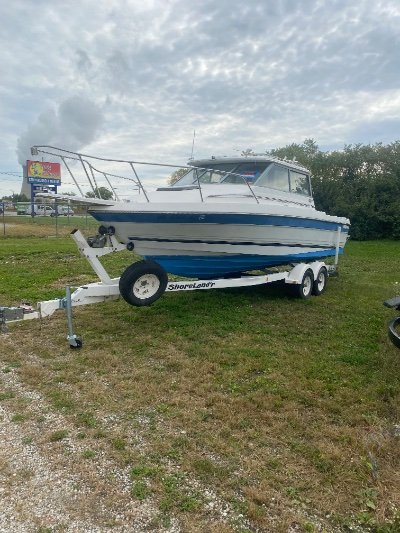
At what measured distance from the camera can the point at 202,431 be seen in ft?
10.8

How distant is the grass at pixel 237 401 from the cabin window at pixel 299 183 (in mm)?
2641

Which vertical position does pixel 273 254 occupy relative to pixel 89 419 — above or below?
above

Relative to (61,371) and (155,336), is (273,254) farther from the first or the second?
(61,371)

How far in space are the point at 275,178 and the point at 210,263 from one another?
238 centimetres

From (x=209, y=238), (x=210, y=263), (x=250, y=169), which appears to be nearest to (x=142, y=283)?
(x=209, y=238)

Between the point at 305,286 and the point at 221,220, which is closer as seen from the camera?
the point at 221,220

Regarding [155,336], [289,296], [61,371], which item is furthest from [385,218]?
[61,371]

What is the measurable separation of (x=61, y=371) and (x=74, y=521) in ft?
7.14

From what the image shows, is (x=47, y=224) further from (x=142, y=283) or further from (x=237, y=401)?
(x=237, y=401)

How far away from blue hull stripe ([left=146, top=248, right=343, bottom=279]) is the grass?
2.04ft

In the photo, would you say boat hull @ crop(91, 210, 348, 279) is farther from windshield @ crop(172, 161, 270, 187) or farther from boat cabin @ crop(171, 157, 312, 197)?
windshield @ crop(172, 161, 270, 187)

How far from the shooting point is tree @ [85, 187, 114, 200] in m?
5.63

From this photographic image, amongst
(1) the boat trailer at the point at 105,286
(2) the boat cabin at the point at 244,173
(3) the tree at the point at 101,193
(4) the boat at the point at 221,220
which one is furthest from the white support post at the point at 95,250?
(2) the boat cabin at the point at 244,173

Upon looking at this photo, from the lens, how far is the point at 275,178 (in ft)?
25.4
